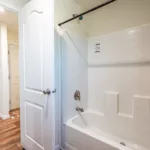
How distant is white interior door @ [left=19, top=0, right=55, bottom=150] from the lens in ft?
4.15

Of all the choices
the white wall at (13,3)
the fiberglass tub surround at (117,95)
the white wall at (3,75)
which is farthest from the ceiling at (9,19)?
the fiberglass tub surround at (117,95)

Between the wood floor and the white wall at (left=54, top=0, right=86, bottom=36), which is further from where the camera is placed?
the wood floor

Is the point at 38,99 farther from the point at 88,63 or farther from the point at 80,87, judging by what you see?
the point at 88,63

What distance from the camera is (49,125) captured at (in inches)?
50.7

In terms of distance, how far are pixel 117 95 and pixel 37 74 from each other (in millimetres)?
1199

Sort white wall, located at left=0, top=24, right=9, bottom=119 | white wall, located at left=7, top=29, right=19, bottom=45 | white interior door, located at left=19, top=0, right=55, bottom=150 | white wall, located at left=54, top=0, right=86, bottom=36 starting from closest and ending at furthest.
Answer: white interior door, located at left=19, top=0, right=55, bottom=150 < white wall, located at left=54, top=0, right=86, bottom=36 < white wall, located at left=0, top=24, right=9, bottom=119 < white wall, located at left=7, top=29, right=19, bottom=45

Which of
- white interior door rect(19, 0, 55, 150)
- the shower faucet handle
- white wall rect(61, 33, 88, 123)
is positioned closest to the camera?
white interior door rect(19, 0, 55, 150)

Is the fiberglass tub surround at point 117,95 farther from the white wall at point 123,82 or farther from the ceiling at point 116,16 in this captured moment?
the ceiling at point 116,16

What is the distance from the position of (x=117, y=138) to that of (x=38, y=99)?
4.23 feet

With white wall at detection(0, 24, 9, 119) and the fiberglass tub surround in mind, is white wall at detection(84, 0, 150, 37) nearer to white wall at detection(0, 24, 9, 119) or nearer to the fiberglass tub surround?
the fiberglass tub surround

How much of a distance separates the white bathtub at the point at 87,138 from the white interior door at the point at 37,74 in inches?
11.8

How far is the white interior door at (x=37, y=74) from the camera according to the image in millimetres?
1265

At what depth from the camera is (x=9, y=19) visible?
2.57m

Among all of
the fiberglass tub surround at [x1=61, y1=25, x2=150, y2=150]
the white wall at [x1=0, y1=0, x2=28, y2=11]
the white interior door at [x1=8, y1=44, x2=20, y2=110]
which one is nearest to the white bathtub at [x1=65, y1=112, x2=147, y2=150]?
the fiberglass tub surround at [x1=61, y1=25, x2=150, y2=150]
